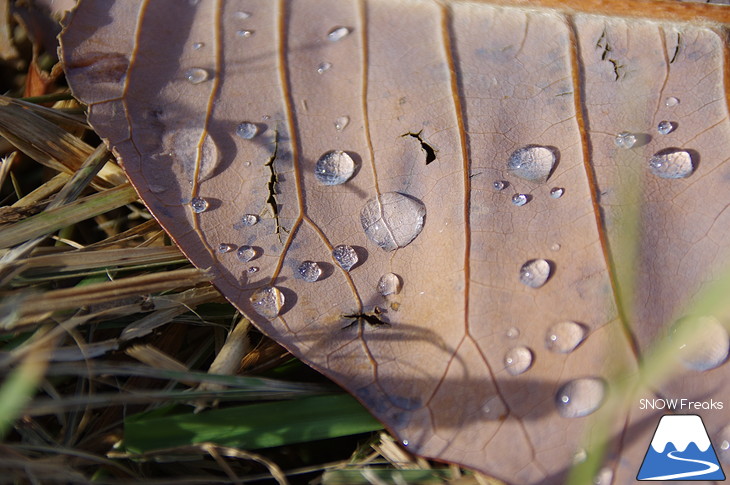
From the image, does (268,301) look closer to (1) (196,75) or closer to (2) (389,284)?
(2) (389,284)

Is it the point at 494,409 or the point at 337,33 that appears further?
the point at 337,33

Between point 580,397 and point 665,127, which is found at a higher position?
point 665,127

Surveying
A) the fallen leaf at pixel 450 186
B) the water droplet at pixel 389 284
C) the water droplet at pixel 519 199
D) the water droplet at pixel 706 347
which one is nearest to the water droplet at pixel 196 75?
the fallen leaf at pixel 450 186

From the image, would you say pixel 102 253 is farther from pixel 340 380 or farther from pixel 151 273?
pixel 340 380

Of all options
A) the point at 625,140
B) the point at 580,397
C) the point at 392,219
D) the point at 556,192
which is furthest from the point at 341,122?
the point at 580,397

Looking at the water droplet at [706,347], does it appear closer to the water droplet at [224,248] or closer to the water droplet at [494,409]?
the water droplet at [494,409]
